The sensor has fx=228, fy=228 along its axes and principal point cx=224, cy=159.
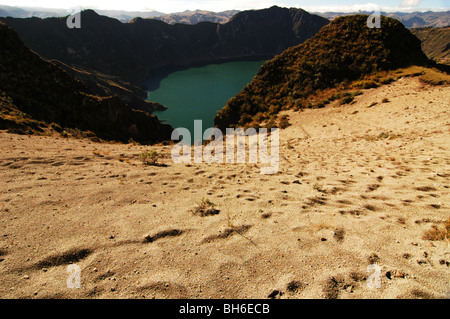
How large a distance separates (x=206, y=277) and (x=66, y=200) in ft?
15.7

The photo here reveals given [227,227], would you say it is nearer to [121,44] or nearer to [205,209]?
[205,209]

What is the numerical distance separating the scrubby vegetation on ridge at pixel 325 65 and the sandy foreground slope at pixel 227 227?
47.8ft

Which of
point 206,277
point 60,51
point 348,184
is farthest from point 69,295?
point 60,51

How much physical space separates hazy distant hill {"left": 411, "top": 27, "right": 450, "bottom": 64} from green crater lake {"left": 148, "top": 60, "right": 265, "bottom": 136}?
14131 centimetres

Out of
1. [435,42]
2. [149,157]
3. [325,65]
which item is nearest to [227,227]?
[149,157]

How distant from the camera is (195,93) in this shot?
3666 inches

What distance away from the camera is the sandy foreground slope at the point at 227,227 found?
350 centimetres

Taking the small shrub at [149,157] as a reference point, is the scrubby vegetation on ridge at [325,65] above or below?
above

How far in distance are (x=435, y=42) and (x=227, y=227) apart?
9718 inches

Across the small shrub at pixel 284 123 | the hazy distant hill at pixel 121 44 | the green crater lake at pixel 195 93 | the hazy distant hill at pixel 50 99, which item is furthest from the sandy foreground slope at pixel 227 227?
the hazy distant hill at pixel 121 44

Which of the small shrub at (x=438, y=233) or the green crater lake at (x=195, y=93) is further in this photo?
the green crater lake at (x=195, y=93)

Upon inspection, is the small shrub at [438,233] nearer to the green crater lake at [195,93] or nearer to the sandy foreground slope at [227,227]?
the sandy foreground slope at [227,227]

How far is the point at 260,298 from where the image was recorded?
334cm
